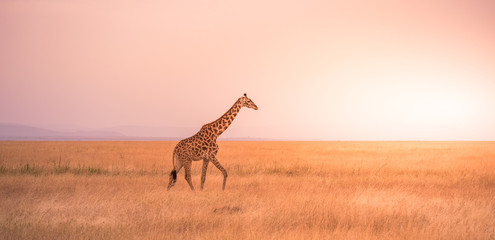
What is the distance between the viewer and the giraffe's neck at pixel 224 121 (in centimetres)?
1234

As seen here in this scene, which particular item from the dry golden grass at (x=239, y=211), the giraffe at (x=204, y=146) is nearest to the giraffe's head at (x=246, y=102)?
the giraffe at (x=204, y=146)

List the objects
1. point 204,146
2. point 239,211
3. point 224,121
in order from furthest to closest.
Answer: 1. point 224,121
2. point 204,146
3. point 239,211

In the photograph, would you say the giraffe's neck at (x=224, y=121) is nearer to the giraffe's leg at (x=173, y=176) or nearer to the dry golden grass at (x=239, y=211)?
the giraffe's leg at (x=173, y=176)

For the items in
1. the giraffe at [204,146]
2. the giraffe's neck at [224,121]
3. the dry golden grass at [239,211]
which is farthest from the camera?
the giraffe's neck at [224,121]

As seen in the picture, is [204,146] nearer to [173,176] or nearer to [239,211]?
[173,176]

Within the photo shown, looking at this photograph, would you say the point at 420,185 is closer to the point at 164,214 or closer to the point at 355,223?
the point at 355,223

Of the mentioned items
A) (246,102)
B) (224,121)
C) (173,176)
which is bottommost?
(173,176)

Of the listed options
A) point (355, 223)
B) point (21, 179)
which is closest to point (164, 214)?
point (355, 223)

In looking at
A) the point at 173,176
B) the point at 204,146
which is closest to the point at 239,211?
the point at 204,146

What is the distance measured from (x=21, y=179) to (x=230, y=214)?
8.32m

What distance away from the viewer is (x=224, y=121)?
12.5 m

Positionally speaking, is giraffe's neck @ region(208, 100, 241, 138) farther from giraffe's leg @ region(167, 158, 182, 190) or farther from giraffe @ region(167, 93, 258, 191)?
giraffe's leg @ region(167, 158, 182, 190)

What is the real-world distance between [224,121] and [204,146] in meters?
1.02

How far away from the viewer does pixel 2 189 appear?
40.6 feet
